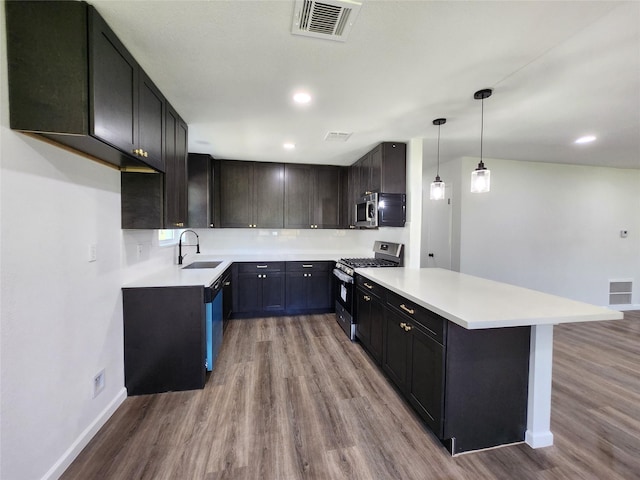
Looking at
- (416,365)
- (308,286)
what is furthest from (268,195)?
(416,365)

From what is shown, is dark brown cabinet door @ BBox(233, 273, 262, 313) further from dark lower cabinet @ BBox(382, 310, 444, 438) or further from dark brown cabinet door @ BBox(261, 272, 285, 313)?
dark lower cabinet @ BBox(382, 310, 444, 438)

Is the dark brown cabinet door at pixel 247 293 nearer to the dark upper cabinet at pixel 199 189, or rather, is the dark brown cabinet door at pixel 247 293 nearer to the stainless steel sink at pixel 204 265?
the stainless steel sink at pixel 204 265

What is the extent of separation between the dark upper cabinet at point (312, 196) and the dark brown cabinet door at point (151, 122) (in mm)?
2437

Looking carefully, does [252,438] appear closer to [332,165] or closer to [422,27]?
[422,27]

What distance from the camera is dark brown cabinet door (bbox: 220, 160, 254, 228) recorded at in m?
4.30

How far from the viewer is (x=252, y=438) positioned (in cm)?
176

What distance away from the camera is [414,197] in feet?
10.4

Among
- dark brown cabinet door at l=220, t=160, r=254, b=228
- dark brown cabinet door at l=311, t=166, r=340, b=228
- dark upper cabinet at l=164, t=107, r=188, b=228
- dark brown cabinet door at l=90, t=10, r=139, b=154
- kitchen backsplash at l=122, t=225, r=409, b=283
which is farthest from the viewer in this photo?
dark brown cabinet door at l=311, t=166, r=340, b=228

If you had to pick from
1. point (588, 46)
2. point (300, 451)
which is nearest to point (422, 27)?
point (588, 46)

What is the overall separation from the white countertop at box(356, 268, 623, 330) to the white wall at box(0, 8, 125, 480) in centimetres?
214

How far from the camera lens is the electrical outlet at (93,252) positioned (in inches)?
68.8

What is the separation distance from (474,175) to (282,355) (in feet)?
8.38

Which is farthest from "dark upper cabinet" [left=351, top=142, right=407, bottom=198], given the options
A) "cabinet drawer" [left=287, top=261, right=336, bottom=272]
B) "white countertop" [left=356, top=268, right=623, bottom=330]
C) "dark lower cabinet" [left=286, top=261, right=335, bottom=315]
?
"dark lower cabinet" [left=286, top=261, right=335, bottom=315]

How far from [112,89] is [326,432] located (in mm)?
2487
